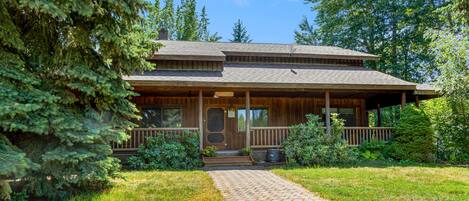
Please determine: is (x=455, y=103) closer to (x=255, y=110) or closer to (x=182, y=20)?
(x=255, y=110)

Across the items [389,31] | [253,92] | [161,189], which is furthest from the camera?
[389,31]

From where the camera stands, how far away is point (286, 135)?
12633 millimetres

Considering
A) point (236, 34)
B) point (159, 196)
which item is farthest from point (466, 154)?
point (236, 34)

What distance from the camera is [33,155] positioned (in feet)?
18.3

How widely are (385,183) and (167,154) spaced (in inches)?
232

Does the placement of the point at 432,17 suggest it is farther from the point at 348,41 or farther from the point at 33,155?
the point at 33,155

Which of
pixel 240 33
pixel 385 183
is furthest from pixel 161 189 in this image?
pixel 240 33

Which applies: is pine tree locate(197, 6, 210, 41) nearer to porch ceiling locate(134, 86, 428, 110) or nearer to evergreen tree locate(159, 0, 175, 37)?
evergreen tree locate(159, 0, 175, 37)

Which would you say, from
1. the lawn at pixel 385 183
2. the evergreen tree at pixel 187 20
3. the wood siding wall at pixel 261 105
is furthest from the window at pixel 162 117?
the evergreen tree at pixel 187 20

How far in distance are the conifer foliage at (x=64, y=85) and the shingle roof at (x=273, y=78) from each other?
4526 mm

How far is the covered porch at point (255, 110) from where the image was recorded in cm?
1284

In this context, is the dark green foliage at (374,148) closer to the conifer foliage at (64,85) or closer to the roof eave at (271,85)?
the roof eave at (271,85)

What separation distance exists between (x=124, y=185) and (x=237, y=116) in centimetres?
764

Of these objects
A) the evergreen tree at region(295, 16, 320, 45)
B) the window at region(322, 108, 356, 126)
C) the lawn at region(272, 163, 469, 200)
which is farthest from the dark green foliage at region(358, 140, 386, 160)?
the evergreen tree at region(295, 16, 320, 45)
